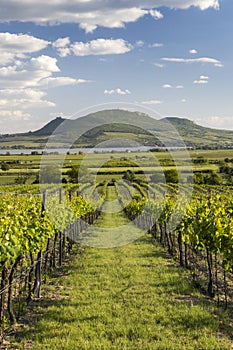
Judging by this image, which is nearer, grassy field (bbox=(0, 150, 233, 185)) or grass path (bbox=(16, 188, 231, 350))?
grass path (bbox=(16, 188, 231, 350))

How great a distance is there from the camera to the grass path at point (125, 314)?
6051mm

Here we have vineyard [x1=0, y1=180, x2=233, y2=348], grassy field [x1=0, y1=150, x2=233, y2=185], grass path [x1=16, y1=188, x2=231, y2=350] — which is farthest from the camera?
grassy field [x1=0, y1=150, x2=233, y2=185]

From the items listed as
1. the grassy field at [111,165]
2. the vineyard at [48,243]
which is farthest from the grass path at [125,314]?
the grassy field at [111,165]

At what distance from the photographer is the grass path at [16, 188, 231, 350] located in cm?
605

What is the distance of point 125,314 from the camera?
288 inches

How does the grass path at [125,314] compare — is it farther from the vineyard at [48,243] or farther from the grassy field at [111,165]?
the grassy field at [111,165]

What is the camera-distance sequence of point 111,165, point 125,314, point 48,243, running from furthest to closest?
1. point 111,165
2. point 48,243
3. point 125,314

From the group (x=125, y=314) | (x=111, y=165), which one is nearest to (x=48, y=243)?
(x=125, y=314)

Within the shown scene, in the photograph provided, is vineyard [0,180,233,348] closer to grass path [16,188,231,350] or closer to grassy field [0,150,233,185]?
grass path [16,188,231,350]

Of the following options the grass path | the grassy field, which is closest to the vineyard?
the grass path

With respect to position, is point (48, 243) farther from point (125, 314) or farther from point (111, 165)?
point (111, 165)

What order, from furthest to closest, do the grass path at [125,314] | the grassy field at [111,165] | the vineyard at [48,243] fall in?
1. the grassy field at [111,165]
2. the vineyard at [48,243]
3. the grass path at [125,314]

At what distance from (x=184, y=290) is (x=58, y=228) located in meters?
4.32

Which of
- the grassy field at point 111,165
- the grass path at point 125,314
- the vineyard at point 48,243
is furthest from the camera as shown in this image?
the grassy field at point 111,165
